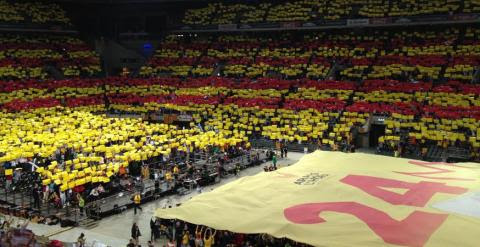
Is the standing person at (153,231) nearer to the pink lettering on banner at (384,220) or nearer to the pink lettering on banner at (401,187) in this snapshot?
the pink lettering on banner at (384,220)

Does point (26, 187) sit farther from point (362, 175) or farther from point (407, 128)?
point (407, 128)

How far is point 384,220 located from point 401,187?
172 inches

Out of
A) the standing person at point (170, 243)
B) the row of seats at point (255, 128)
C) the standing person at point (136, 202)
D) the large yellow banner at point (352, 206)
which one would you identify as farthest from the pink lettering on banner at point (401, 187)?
the row of seats at point (255, 128)

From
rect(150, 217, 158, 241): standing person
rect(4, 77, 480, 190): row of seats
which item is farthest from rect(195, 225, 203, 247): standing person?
rect(4, 77, 480, 190): row of seats

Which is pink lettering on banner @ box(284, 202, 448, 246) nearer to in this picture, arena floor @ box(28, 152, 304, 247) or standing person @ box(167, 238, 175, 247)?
standing person @ box(167, 238, 175, 247)

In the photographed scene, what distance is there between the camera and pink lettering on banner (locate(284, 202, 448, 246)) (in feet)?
52.7

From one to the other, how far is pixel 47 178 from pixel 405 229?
1998 cm

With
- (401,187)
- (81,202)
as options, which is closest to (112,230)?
(81,202)

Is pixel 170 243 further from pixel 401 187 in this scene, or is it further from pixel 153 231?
pixel 401 187

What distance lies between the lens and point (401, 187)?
2144cm

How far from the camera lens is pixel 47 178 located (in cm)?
2747

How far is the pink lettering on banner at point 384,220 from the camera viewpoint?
16062mm

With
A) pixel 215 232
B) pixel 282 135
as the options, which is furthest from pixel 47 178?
pixel 282 135

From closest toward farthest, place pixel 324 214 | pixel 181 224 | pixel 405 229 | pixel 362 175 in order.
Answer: pixel 405 229
pixel 324 214
pixel 181 224
pixel 362 175
